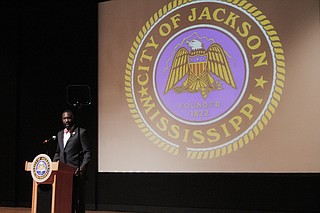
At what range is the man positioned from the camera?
15.7ft

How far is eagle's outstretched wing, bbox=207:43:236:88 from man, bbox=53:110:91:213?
195 cm

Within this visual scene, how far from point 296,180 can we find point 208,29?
213 centimetres

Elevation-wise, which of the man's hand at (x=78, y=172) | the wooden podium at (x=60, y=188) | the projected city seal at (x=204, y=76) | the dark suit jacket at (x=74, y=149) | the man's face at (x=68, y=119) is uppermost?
the projected city seal at (x=204, y=76)

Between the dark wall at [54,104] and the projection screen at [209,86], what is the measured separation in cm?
18

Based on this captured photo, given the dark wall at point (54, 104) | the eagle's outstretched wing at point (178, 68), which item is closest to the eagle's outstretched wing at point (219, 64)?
the eagle's outstretched wing at point (178, 68)

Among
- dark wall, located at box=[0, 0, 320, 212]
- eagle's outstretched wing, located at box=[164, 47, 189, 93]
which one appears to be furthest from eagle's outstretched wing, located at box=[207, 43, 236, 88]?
dark wall, located at box=[0, 0, 320, 212]

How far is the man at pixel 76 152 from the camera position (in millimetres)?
4777

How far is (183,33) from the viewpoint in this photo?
6355mm

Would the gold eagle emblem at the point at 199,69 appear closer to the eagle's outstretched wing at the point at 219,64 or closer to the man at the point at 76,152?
the eagle's outstretched wing at the point at 219,64

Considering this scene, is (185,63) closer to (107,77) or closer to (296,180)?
(107,77)

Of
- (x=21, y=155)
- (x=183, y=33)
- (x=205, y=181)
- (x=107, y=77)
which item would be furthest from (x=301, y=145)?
(x=21, y=155)

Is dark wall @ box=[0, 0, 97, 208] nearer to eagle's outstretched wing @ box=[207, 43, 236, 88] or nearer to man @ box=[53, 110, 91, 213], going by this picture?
eagle's outstretched wing @ box=[207, 43, 236, 88]

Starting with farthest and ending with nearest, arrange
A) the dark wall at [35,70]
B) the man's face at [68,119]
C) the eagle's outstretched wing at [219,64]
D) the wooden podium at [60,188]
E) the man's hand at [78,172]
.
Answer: the dark wall at [35,70] < the eagle's outstretched wing at [219,64] < the man's face at [68,119] < the man's hand at [78,172] < the wooden podium at [60,188]

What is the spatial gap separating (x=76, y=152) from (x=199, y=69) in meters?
2.03
